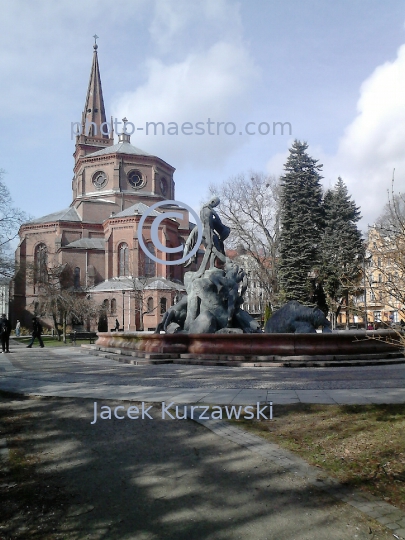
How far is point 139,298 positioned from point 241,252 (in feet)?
40.2

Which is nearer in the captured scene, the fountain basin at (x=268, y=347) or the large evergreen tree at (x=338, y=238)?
the fountain basin at (x=268, y=347)

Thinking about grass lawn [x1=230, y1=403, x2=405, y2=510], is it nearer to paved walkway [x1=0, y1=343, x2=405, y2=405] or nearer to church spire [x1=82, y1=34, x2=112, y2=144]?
paved walkway [x1=0, y1=343, x2=405, y2=405]

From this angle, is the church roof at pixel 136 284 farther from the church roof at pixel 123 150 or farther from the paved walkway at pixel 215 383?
the paved walkway at pixel 215 383

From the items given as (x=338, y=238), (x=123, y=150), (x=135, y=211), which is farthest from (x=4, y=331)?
(x=123, y=150)

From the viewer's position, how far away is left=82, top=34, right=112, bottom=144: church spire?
76.9 meters

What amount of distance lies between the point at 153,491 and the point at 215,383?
17.7ft

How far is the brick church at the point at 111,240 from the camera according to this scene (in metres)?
53.8

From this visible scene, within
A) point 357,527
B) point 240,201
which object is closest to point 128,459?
point 357,527

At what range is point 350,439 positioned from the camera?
219 inches

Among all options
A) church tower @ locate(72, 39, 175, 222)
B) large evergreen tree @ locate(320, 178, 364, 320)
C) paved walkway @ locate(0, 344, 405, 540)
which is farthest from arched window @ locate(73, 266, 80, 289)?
paved walkway @ locate(0, 344, 405, 540)

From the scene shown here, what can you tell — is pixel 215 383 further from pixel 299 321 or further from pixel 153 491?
pixel 299 321

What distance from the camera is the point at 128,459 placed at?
5195 mm

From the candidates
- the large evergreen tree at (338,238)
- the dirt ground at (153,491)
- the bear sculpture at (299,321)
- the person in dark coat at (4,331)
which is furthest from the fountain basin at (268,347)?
the large evergreen tree at (338,238)

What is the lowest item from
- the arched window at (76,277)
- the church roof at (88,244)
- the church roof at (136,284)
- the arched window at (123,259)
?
the church roof at (136,284)
